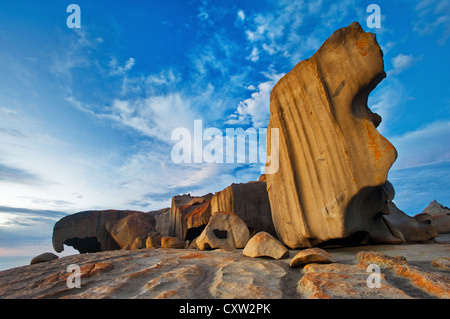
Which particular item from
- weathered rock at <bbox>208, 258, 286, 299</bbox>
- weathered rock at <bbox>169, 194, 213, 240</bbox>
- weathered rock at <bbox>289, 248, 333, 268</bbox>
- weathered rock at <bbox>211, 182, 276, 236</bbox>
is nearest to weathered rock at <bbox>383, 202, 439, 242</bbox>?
weathered rock at <bbox>211, 182, 276, 236</bbox>

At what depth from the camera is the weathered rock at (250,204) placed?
25.4 ft

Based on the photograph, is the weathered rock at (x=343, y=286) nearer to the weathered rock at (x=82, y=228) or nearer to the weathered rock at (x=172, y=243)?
the weathered rock at (x=172, y=243)

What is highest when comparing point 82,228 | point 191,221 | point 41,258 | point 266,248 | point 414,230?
point 266,248

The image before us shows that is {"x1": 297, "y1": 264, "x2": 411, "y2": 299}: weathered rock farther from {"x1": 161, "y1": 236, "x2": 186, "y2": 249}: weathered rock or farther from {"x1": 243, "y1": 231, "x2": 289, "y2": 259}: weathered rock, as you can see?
{"x1": 161, "y1": 236, "x2": 186, "y2": 249}: weathered rock

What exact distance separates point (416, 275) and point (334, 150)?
2.71 metres

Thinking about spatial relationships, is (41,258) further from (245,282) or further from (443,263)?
(443,263)

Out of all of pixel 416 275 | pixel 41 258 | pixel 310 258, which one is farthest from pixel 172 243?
pixel 416 275

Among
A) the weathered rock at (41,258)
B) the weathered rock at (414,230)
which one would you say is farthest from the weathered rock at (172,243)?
the weathered rock at (414,230)

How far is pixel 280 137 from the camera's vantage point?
553cm

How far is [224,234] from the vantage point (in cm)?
613

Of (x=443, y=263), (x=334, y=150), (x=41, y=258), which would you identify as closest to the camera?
(x=443, y=263)

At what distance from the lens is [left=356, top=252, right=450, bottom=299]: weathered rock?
71.3 inches
